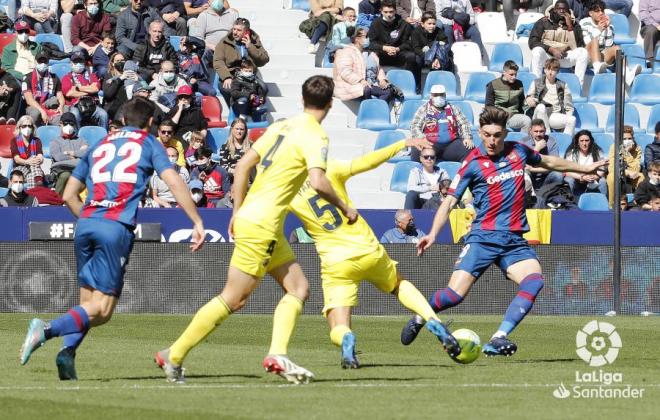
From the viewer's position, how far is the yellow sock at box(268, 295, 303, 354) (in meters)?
10.0

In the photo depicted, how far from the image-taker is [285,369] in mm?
9773

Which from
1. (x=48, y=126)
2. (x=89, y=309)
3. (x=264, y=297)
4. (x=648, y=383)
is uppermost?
(x=89, y=309)

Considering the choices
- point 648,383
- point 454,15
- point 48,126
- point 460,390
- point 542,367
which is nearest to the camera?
point 460,390

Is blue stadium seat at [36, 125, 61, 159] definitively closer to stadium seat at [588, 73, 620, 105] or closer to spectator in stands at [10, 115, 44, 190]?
spectator in stands at [10, 115, 44, 190]

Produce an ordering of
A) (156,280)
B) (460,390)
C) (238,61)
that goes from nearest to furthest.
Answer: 1. (460,390)
2. (156,280)
3. (238,61)

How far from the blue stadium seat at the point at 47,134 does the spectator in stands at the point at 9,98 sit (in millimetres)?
678

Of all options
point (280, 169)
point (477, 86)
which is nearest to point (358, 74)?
point (477, 86)

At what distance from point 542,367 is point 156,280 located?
31.8 ft

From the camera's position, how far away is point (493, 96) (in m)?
25.0

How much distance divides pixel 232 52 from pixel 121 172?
587 inches

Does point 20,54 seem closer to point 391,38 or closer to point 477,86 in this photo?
point 391,38

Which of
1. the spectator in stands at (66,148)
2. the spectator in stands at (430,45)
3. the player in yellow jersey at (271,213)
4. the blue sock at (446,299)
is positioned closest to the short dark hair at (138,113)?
the player in yellow jersey at (271,213)

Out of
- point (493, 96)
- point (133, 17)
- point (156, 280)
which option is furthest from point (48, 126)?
point (493, 96)

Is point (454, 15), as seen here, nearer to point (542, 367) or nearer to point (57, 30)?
point (57, 30)
